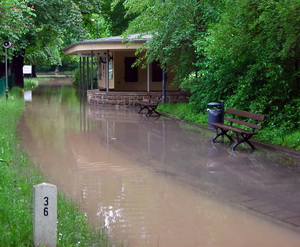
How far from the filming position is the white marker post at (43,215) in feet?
16.6

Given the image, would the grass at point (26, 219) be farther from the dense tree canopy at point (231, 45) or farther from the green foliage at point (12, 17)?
the dense tree canopy at point (231, 45)

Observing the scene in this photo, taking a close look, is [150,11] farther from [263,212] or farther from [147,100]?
[263,212]

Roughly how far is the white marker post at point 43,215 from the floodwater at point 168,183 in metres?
1.07

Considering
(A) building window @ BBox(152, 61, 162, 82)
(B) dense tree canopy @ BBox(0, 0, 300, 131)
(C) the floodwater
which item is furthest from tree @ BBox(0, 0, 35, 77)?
(A) building window @ BBox(152, 61, 162, 82)

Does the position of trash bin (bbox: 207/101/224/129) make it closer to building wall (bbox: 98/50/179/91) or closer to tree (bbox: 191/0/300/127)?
tree (bbox: 191/0/300/127)

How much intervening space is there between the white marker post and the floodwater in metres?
1.07

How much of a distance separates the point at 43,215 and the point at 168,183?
398 centimetres

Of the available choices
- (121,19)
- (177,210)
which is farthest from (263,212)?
(121,19)

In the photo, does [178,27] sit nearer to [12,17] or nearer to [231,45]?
[231,45]

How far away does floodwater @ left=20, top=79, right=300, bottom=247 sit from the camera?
6.27 meters

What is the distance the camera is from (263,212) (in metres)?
7.11

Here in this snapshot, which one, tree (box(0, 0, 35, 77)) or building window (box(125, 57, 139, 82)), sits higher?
tree (box(0, 0, 35, 77))

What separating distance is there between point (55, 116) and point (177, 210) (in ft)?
44.1

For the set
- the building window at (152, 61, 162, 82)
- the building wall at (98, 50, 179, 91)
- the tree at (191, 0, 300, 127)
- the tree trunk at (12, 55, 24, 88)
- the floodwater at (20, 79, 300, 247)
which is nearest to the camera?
→ the floodwater at (20, 79, 300, 247)
